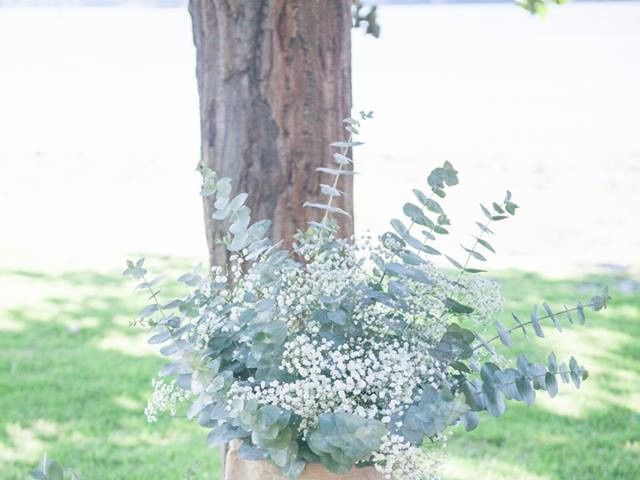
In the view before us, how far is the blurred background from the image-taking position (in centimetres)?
349

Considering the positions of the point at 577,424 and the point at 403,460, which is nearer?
the point at 403,460

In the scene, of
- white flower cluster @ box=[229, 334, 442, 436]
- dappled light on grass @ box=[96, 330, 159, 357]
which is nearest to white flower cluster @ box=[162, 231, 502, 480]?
white flower cluster @ box=[229, 334, 442, 436]

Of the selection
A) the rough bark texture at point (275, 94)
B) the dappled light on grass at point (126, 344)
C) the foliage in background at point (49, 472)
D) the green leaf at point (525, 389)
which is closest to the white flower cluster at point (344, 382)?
the green leaf at point (525, 389)

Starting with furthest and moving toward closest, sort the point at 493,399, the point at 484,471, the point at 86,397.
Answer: the point at 86,397 → the point at 484,471 → the point at 493,399

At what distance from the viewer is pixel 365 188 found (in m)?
7.60

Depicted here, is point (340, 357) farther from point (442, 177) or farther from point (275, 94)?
point (275, 94)

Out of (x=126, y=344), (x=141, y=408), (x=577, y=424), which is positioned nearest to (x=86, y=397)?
(x=141, y=408)

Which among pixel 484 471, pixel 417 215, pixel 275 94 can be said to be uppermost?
pixel 275 94

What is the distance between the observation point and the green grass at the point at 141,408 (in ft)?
10.6

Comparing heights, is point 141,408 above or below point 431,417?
below

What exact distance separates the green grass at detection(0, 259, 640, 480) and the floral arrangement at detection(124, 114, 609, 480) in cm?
97

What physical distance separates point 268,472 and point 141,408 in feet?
6.88

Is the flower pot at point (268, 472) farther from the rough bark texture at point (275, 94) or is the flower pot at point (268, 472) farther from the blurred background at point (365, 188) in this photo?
the rough bark texture at point (275, 94)

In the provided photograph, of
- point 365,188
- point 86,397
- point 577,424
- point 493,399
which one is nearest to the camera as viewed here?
point 493,399
